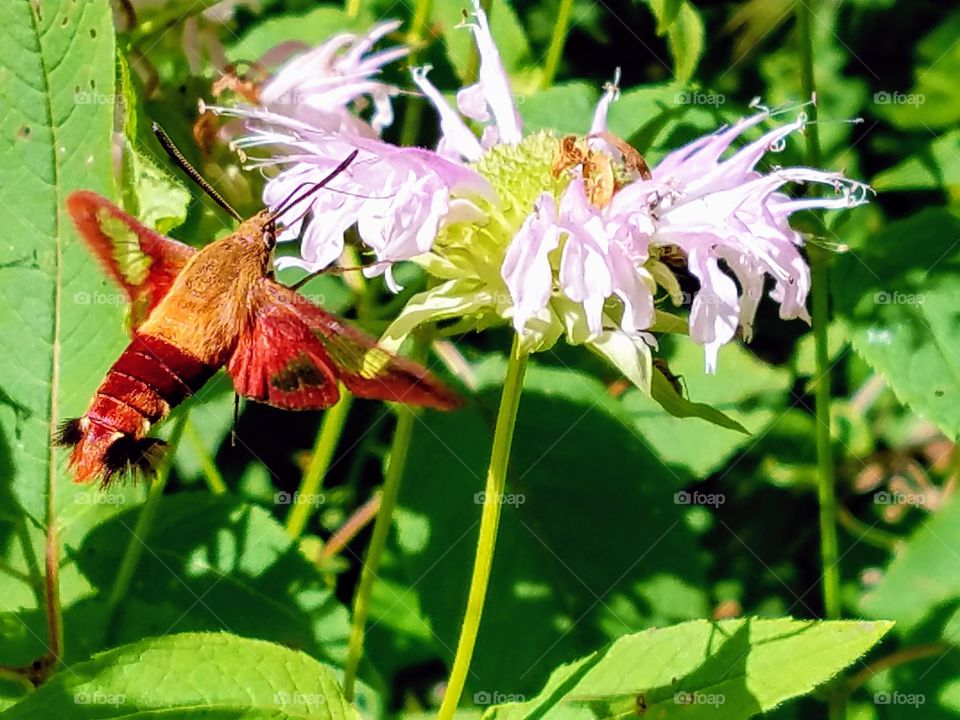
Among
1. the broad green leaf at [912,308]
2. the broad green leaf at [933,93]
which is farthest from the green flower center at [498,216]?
the broad green leaf at [933,93]

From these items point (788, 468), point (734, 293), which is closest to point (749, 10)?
point (788, 468)

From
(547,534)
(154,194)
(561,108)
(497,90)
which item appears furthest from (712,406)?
(154,194)

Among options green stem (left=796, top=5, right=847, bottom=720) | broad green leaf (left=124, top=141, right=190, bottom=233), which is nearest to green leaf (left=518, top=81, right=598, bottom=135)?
green stem (left=796, top=5, right=847, bottom=720)

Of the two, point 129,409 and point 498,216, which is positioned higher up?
point 498,216

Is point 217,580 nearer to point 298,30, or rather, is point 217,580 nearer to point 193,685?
point 193,685

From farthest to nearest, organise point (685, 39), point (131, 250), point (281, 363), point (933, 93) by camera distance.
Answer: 1. point (933, 93)
2. point (685, 39)
3. point (131, 250)
4. point (281, 363)
